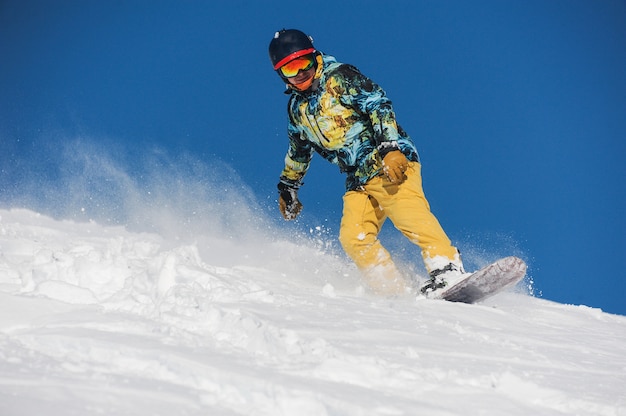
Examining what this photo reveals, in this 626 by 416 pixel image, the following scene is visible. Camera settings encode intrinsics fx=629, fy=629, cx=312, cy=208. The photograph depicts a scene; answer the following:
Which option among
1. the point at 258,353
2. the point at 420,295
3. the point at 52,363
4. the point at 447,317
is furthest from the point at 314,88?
the point at 52,363

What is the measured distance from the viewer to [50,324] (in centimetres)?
166

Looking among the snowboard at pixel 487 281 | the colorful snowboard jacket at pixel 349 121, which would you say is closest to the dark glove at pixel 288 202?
the colorful snowboard jacket at pixel 349 121

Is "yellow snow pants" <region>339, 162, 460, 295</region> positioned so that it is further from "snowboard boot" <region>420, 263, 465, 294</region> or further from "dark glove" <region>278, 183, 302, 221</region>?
"dark glove" <region>278, 183, 302, 221</region>

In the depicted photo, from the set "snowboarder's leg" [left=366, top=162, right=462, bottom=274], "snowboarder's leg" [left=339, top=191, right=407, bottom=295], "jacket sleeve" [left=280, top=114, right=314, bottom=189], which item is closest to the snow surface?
"snowboarder's leg" [left=366, top=162, right=462, bottom=274]

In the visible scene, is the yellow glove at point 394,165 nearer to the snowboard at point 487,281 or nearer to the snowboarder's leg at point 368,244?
the snowboarder's leg at point 368,244

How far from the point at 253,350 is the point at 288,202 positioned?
2732 millimetres

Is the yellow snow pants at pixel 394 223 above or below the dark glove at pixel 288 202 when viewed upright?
below

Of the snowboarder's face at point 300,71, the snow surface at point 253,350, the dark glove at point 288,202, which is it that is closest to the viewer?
the snow surface at point 253,350

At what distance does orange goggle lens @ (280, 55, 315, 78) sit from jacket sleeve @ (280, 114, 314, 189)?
540 millimetres

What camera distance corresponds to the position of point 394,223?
141 inches

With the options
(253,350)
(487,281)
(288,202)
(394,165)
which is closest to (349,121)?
(394,165)

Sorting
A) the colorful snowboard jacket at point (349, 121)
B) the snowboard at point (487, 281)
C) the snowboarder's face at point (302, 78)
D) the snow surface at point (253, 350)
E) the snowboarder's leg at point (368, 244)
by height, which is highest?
the snowboarder's face at point (302, 78)

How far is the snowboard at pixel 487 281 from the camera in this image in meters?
2.96

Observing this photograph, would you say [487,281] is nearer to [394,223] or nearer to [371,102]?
[394,223]
